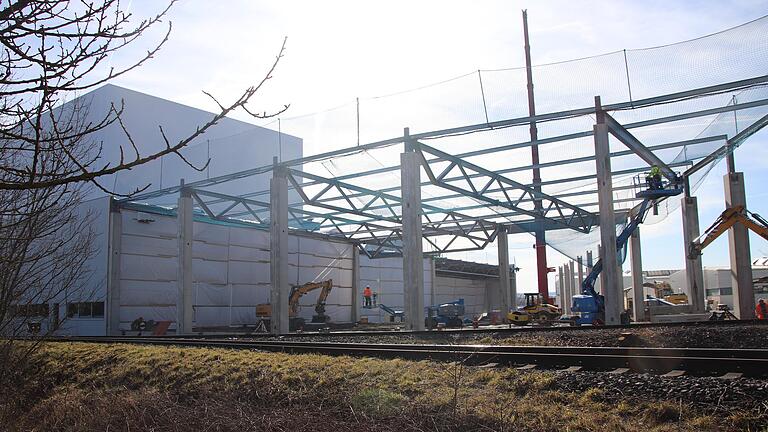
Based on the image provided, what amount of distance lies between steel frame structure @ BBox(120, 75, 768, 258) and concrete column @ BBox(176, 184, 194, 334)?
A: 0.69 m

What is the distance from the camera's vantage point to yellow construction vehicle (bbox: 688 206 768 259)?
22.4 m

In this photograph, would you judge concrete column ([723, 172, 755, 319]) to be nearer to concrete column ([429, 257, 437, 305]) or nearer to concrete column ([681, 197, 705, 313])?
concrete column ([681, 197, 705, 313])

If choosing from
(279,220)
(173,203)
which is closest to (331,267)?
(173,203)

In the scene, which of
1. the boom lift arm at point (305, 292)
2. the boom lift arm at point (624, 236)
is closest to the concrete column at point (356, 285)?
the boom lift arm at point (305, 292)

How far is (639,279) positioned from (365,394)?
2881 centimetres

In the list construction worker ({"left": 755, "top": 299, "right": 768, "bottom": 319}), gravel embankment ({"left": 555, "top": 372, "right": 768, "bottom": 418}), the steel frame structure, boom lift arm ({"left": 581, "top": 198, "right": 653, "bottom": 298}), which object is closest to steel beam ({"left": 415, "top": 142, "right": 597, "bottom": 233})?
the steel frame structure

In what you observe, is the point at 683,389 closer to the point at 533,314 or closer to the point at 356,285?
the point at 533,314

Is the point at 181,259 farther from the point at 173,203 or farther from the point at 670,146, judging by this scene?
the point at 670,146

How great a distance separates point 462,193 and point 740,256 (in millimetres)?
11060

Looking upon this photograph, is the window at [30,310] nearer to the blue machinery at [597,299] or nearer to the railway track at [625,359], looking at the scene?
the railway track at [625,359]

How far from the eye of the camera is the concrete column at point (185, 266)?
28.0m

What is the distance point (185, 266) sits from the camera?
1118 inches

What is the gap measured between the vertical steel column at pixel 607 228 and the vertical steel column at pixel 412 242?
5832 mm

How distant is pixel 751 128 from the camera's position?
22406 millimetres
